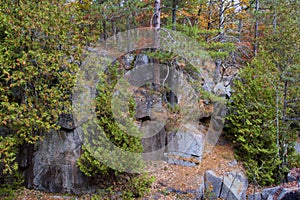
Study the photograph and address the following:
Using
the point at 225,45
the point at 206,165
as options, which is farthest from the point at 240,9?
the point at 206,165

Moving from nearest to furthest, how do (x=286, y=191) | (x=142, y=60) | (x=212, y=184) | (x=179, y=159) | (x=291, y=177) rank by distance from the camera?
(x=286, y=191) < (x=212, y=184) < (x=291, y=177) < (x=179, y=159) < (x=142, y=60)

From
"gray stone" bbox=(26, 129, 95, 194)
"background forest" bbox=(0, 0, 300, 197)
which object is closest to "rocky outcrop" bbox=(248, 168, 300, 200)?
"background forest" bbox=(0, 0, 300, 197)

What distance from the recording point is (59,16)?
6.14 metres

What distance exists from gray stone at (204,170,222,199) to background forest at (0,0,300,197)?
1.26 meters

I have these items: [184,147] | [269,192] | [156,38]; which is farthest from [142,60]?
[269,192]

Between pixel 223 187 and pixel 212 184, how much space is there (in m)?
0.34

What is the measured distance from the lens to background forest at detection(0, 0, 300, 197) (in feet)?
17.3

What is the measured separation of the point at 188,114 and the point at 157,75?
1768 mm

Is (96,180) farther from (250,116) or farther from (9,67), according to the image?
(250,116)

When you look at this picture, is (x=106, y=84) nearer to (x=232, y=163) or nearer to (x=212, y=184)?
(x=212, y=184)

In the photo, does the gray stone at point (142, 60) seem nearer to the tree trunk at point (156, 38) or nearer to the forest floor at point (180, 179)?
the tree trunk at point (156, 38)

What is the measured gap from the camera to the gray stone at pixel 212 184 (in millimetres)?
6848

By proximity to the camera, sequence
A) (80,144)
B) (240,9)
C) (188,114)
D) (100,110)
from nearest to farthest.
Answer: (100,110), (80,144), (188,114), (240,9)

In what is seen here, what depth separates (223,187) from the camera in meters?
7.04
